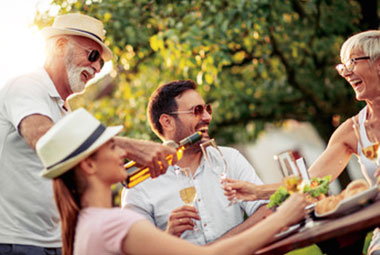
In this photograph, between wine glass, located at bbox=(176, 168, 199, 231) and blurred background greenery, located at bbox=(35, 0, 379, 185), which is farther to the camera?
blurred background greenery, located at bbox=(35, 0, 379, 185)

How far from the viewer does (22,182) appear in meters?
3.35

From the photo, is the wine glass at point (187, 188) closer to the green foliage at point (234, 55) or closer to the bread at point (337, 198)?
the bread at point (337, 198)

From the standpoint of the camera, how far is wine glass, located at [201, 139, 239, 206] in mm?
3490

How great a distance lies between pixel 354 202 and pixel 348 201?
0.14 ft

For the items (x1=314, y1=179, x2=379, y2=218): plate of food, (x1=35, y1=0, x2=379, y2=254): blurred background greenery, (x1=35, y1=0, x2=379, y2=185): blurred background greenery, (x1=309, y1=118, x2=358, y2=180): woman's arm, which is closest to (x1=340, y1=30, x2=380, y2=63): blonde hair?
(x1=309, y1=118, x2=358, y2=180): woman's arm

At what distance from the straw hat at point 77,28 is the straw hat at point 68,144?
140 cm

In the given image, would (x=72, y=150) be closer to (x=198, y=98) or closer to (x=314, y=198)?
(x=314, y=198)

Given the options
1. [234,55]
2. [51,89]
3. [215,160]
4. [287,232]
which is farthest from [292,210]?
[234,55]

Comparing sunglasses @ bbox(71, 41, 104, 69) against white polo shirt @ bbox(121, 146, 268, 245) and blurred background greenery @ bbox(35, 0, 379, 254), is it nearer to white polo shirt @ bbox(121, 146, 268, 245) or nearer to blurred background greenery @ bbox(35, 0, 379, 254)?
white polo shirt @ bbox(121, 146, 268, 245)

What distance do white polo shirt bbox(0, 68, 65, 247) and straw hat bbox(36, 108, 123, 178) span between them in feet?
2.36

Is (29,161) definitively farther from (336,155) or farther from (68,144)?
(336,155)

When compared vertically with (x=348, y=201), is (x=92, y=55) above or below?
above

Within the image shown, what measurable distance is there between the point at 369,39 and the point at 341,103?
759 cm

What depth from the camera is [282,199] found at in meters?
2.93
